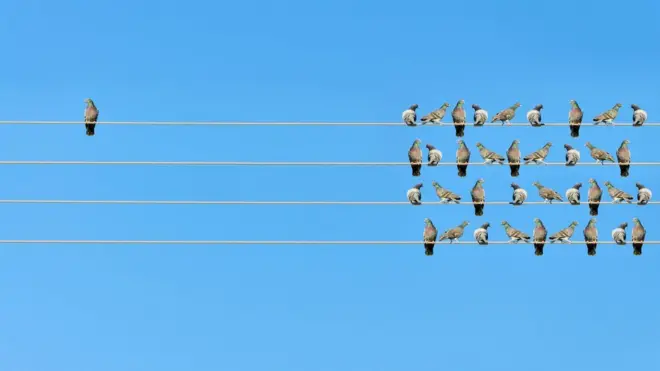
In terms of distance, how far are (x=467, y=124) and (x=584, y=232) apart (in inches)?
110

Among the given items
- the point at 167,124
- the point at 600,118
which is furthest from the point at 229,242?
the point at 600,118

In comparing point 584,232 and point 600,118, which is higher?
point 600,118

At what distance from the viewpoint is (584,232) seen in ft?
103

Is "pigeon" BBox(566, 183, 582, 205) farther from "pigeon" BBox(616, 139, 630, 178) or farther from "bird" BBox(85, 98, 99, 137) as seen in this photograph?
"bird" BBox(85, 98, 99, 137)

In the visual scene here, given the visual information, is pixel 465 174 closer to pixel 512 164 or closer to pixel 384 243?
pixel 512 164

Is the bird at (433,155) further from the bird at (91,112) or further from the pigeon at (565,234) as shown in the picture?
Answer: the bird at (91,112)

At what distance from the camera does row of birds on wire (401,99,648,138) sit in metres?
31.0

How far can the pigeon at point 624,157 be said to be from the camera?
1237 inches

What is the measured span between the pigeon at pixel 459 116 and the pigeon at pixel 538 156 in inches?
52.0

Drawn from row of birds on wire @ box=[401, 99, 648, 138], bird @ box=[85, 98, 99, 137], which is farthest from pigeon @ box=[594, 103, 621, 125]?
bird @ box=[85, 98, 99, 137]

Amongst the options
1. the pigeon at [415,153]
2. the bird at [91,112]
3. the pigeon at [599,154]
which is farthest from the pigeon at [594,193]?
the bird at [91,112]

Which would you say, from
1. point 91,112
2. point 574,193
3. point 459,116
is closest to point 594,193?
point 574,193

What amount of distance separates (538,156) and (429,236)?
7.88ft

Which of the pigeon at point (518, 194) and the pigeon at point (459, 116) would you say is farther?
the pigeon at point (459, 116)
